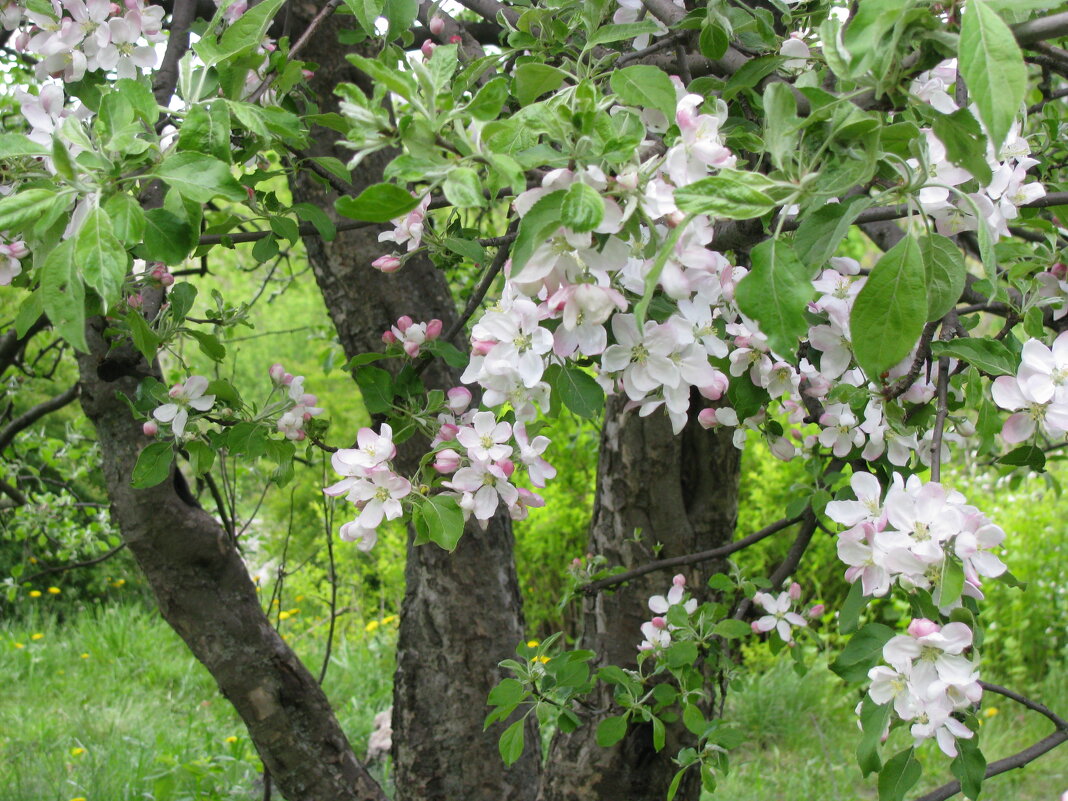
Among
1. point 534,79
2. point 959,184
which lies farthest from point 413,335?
point 959,184

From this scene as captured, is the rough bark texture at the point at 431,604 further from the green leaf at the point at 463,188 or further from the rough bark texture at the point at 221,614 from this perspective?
the green leaf at the point at 463,188

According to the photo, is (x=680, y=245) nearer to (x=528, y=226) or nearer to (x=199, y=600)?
(x=528, y=226)

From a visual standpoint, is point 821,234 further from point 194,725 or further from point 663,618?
point 194,725

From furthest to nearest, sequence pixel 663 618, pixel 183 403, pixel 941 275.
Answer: pixel 663 618 → pixel 183 403 → pixel 941 275

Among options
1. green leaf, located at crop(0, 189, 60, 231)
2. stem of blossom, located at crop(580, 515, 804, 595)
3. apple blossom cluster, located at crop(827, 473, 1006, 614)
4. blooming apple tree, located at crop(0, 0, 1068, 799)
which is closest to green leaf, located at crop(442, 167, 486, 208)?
blooming apple tree, located at crop(0, 0, 1068, 799)

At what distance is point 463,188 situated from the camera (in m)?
0.71

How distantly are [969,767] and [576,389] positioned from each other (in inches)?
24.6

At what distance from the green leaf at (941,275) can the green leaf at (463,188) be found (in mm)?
416

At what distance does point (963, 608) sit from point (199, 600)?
1608 mm

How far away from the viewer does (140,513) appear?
1974 mm

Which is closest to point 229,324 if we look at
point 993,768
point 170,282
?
point 170,282

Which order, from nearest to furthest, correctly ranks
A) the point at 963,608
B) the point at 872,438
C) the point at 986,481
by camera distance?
the point at 963,608 < the point at 872,438 < the point at 986,481

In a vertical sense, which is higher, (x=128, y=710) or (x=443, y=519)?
(x=443, y=519)

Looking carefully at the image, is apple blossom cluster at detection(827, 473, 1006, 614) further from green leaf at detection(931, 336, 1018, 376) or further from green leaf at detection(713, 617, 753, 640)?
green leaf at detection(713, 617, 753, 640)
